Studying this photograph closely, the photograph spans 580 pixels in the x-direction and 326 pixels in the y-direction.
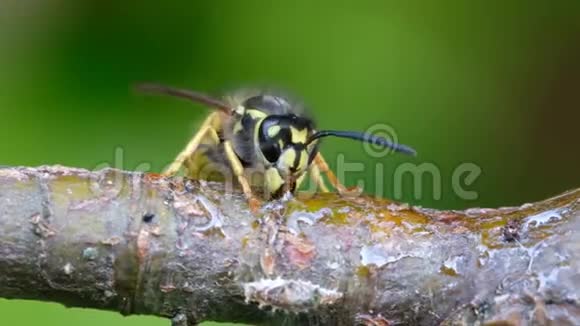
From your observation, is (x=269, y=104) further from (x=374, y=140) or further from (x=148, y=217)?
(x=148, y=217)

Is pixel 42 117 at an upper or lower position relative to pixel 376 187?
upper

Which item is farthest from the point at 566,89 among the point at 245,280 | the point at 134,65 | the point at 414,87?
the point at 245,280

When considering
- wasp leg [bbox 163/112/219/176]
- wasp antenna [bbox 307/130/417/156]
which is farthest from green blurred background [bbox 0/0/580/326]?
wasp antenna [bbox 307/130/417/156]

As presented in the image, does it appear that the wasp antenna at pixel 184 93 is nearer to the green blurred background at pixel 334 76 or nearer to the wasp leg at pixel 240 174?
the wasp leg at pixel 240 174

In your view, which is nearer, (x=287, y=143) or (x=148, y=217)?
(x=148, y=217)

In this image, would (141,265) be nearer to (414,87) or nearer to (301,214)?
(301,214)

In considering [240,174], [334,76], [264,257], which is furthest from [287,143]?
[334,76]

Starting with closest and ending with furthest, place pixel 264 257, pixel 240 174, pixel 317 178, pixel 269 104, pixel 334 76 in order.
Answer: pixel 264 257 < pixel 240 174 < pixel 269 104 < pixel 317 178 < pixel 334 76
